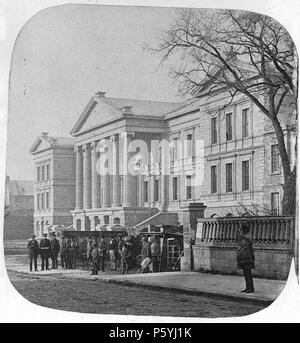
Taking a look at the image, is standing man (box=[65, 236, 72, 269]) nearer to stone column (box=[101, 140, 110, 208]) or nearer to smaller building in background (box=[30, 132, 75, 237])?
smaller building in background (box=[30, 132, 75, 237])

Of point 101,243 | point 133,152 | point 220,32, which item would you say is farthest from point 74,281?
point 220,32

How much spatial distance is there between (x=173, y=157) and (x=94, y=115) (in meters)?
0.84

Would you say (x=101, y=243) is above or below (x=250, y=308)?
above

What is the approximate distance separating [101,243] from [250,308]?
1634mm

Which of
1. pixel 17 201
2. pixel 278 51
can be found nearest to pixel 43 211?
pixel 17 201

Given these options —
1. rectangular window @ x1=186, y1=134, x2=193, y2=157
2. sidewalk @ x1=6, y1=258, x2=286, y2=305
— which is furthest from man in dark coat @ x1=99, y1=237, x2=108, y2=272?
rectangular window @ x1=186, y1=134, x2=193, y2=157

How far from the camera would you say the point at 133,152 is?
920cm

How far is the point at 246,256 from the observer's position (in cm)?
912

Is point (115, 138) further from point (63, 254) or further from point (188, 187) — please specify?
point (63, 254)

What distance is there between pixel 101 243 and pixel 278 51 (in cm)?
247
